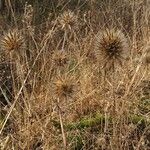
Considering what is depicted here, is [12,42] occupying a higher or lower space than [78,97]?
higher

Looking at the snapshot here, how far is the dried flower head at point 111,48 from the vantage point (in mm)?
2982

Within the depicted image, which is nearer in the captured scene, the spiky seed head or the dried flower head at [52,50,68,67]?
the spiky seed head

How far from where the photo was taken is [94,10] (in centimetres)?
602

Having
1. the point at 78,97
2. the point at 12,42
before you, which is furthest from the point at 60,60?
the point at 12,42

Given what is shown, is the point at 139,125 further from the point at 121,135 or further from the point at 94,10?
the point at 94,10

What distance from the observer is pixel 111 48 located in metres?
3.00

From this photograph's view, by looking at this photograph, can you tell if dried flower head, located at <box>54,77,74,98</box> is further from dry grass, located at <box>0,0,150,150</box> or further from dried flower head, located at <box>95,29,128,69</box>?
dried flower head, located at <box>95,29,128,69</box>

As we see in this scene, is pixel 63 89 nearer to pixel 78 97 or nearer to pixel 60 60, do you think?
pixel 60 60

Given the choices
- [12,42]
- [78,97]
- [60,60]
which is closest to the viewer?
[12,42]

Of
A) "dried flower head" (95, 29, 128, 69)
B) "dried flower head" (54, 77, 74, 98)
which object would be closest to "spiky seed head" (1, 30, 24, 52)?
"dried flower head" (54, 77, 74, 98)

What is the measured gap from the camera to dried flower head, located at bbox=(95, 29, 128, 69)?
2982 mm

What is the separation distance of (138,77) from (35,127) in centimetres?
120

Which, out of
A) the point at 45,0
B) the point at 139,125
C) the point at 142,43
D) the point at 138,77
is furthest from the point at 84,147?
the point at 45,0

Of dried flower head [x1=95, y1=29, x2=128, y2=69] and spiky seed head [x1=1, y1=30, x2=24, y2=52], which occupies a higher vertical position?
spiky seed head [x1=1, y1=30, x2=24, y2=52]
